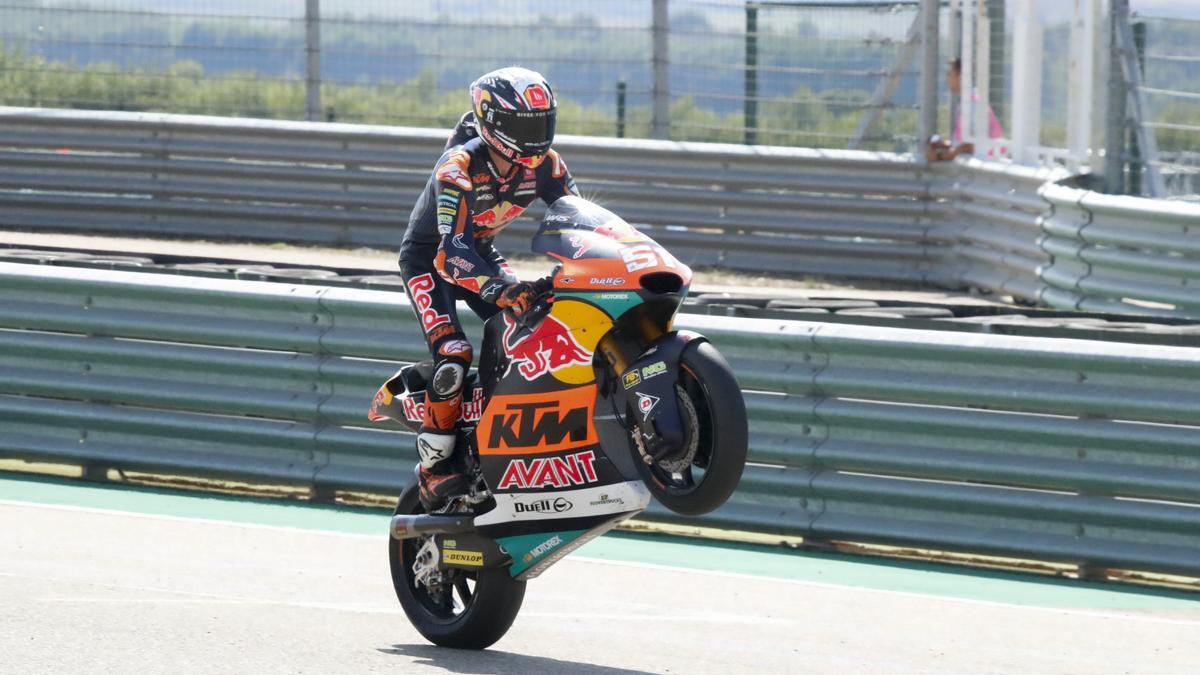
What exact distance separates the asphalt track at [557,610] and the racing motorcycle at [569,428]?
31cm

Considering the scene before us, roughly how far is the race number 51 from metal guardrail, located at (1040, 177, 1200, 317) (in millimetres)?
7266

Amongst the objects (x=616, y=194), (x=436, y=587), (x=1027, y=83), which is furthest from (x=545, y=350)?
(x=616, y=194)

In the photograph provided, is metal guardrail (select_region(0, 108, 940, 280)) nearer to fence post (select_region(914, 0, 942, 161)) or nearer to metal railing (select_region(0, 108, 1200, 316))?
metal railing (select_region(0, 108, 1200, 316))

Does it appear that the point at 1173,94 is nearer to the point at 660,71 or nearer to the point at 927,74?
the point at 927,74

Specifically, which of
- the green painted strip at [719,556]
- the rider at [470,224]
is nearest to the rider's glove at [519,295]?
the rider at [470,224]

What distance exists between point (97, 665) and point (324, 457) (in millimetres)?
3836

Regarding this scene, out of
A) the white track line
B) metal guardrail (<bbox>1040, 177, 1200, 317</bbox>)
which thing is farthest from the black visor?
metal guardrail (<bbox>1040, 177, 1200, 317</bbox>)

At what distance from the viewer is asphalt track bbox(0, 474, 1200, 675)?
684cm

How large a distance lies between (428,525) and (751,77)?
11.1 metres

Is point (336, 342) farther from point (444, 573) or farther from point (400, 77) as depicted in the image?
point (400, 77)

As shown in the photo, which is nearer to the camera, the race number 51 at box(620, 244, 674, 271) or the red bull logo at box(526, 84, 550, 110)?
the race number 51 at box(620, 244, 674, 271)

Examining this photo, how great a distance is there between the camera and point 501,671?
6684 mm

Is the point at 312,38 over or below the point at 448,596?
over

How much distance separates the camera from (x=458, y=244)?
696 centimetres
